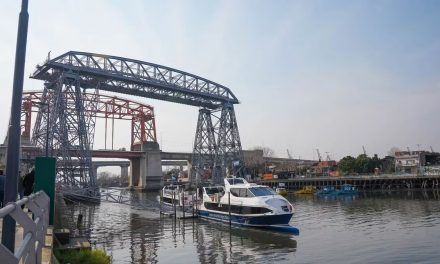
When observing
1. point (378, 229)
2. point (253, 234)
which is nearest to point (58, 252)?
point (253, 234)

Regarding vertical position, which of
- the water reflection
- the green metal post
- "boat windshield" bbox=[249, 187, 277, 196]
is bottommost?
→ the water reflection

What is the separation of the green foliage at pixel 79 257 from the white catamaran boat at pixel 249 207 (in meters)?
16.6

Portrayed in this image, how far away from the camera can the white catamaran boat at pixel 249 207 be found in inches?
1149

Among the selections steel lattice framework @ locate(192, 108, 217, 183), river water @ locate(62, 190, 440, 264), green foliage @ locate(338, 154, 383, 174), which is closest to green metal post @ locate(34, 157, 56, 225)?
river water @ locate(62, 190, 440, 264)

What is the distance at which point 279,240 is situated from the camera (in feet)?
85.3

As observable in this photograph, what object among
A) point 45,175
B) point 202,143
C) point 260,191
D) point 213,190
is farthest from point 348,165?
point 45,175

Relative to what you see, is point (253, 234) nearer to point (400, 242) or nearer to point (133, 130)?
point (400, 242)

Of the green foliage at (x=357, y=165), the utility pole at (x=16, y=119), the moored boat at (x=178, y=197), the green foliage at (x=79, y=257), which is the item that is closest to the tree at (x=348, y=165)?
the green foliage at (x=357, y=165)

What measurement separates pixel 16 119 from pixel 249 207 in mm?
25339

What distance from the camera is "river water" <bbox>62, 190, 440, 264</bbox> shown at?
68.2 feet

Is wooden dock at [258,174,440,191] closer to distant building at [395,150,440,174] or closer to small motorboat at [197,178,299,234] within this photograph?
distant building at [395,150,440,174]

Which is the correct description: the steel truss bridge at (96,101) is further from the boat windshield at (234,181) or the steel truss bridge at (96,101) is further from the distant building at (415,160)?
the distant building at (415,160)

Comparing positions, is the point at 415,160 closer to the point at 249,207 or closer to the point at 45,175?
the point at 249,207

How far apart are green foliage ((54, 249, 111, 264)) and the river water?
6096mm
